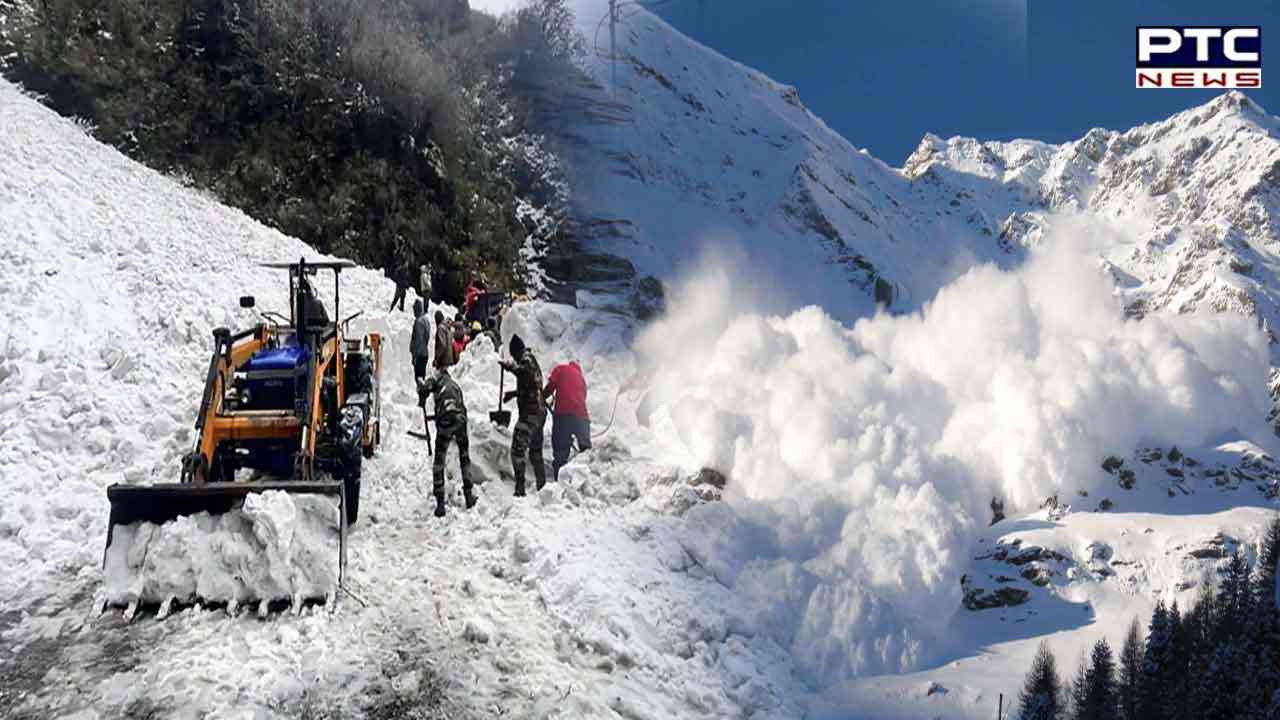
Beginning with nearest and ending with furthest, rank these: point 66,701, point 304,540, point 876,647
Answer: point 66,701 → point 304,540 → point 876,647

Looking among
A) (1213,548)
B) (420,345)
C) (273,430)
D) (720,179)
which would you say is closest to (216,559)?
(273,430)

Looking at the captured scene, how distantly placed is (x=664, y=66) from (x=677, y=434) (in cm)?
7187

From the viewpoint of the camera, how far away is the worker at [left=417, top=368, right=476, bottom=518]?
960 cm

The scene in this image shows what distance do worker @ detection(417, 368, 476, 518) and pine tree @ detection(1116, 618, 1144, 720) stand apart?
96051mm

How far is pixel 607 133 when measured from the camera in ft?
129

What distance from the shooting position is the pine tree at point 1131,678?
8638 cm

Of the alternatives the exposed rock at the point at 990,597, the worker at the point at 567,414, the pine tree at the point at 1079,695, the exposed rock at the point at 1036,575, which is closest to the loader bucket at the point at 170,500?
the worker at the point at 567,414

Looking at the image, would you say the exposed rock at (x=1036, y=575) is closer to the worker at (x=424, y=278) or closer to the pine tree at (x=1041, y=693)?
the pine tree at (x=1041, y=693)

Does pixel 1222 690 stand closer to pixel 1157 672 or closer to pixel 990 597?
pixel 1157 672

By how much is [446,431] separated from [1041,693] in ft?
294

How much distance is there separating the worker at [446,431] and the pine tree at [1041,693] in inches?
3089

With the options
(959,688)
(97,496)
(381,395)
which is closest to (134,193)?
(381,395)

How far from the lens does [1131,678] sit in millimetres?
96375

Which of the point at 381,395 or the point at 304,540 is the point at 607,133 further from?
the point at 304,540
